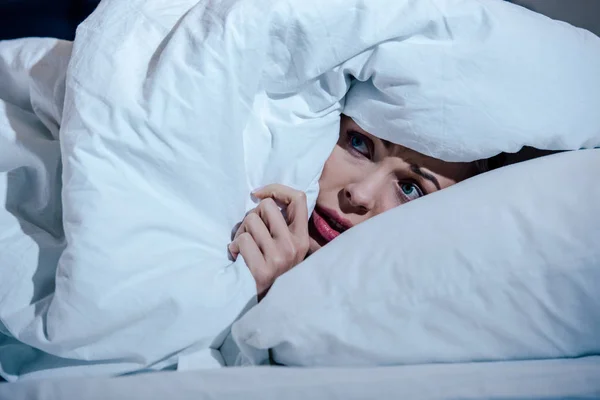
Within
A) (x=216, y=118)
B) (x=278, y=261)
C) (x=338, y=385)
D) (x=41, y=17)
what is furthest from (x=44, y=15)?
(x=338, y=385)

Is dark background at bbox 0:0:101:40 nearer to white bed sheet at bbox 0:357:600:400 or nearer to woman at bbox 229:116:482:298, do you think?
woman at bbox 229:116:482:298

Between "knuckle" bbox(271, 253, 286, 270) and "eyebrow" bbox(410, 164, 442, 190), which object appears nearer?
"knuckle" bbox(271, 253, 286, 270)

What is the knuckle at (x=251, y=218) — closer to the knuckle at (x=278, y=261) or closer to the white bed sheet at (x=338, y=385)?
the knuckle at (x=278, y=261)

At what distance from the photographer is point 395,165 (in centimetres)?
83

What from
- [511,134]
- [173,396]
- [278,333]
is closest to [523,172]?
[511,134]

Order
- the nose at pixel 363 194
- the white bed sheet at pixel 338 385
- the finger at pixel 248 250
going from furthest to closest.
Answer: the nose at pixel 363 194 < the finger at pixel 248 250 < the white bed sheet at pixel 338 385

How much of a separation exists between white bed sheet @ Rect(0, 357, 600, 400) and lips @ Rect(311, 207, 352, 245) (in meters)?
0.31

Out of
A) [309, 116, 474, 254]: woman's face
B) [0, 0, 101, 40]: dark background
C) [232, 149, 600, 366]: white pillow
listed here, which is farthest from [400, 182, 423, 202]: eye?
[0, 0, 101, 40]: dark background

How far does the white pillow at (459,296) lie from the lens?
58 cm

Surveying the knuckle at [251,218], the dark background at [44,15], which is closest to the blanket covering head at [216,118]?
the knuckle at [251,218]

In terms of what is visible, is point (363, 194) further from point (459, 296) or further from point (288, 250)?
point (459, 296)

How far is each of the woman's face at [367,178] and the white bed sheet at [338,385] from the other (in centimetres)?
32

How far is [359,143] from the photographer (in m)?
0.87

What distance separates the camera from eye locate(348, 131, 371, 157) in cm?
87
